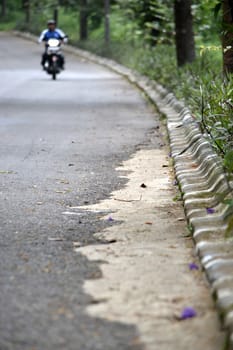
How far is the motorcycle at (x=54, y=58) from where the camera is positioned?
2917 cm

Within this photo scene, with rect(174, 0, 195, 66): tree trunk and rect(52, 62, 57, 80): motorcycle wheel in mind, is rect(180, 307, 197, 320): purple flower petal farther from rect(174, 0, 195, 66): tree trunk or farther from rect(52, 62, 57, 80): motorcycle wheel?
rect(52, 62, 57, 80): motorcycle wheel

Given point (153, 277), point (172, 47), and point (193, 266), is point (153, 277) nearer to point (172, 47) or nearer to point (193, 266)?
point (193, 266)

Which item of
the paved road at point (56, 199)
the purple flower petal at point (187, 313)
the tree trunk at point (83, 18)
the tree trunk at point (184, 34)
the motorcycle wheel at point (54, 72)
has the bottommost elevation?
the tree trunk at point (83, 18)

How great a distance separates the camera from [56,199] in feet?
29.6

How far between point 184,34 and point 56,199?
14.6 metres

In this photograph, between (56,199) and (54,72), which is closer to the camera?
(56,199)

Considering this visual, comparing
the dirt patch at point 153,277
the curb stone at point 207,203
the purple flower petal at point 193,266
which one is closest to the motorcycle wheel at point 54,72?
the curb stone at point 207,203

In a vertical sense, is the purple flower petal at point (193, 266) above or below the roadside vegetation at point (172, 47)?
above

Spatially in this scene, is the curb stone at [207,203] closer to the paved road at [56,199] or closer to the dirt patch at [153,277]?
the dirt patch at [153,277]

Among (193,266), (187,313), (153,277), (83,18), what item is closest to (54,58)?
(83,18)

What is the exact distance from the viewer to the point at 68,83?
2742 centimetres

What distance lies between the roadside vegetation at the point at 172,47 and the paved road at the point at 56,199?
108 centimetres

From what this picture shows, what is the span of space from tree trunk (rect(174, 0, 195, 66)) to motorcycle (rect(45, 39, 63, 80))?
270 inches

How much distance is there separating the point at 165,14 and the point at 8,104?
37.1 ft
